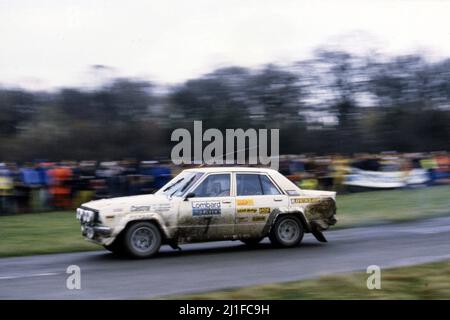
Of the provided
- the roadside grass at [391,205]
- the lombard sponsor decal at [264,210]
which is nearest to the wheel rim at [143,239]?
the lombard sponsor decal at [264,210]

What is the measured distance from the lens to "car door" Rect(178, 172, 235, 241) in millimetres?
11727

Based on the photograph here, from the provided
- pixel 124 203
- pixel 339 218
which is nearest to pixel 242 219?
pixel 124 203

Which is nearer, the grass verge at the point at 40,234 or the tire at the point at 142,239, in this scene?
the tire at the point at 142,239

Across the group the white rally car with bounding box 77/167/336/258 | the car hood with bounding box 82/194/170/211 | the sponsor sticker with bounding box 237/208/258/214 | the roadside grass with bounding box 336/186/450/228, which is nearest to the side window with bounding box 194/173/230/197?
the white rally car with bounding box 77/167/336/258

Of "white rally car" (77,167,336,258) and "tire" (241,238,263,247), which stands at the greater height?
"white rally car" (77,167,336,258)

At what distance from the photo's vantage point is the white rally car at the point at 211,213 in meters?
11.4

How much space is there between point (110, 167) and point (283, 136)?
21340 mm

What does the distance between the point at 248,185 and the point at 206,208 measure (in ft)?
3.50

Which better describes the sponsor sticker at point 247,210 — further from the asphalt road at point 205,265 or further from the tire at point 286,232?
the asphalt road at point 205,265

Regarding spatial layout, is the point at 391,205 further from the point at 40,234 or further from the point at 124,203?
the point at 124,203

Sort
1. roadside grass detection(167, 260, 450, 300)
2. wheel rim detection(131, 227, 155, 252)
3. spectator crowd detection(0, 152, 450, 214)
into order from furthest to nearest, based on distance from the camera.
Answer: spectator crowd detection(0, 152, 450, 214) < wheel rim detection(131, 227, 155, 252) < roadside grass detection(167, 260, 450, 300)

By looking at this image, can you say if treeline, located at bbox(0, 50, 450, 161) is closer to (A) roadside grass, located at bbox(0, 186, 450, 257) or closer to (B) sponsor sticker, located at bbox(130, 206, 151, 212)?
(A) roadside grass, located at bbox(0, 186, 450, 257)

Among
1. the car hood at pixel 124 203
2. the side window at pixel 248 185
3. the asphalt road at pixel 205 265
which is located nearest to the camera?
the asphalt road at pixel 205 265

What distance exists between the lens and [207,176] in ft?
40.2
